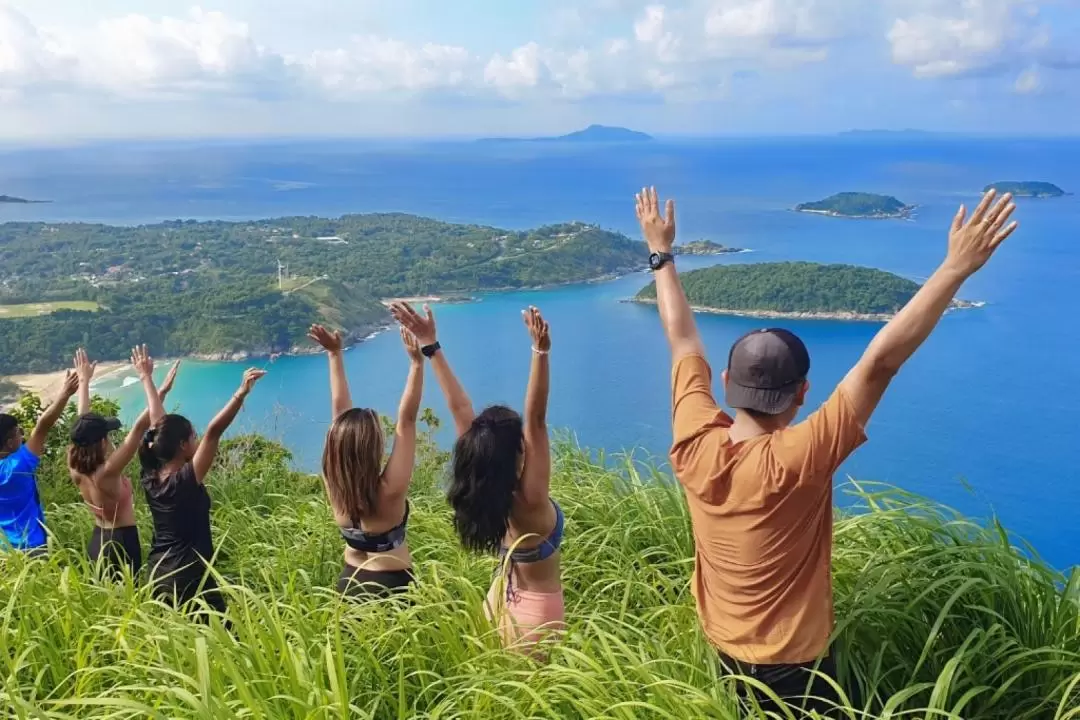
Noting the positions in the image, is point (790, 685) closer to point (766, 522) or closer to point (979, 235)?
point (766, 522)

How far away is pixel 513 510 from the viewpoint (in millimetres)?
2211

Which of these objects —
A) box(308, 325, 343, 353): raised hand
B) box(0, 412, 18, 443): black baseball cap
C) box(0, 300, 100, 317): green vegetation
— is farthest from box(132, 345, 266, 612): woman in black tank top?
box(0, 300, 100, 317): green vegetation

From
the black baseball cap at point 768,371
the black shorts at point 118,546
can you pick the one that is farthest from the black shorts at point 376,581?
the black baseball cap at point 768,371

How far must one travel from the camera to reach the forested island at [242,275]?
41.0 metres

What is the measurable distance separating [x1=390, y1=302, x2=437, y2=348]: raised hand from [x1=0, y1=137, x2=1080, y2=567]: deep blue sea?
5.37 feet

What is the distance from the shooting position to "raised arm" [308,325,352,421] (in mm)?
3174

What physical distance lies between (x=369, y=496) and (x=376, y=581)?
0.28 m

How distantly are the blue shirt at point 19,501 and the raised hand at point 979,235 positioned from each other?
3299 mm

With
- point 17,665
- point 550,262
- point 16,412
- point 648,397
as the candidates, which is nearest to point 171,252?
point 550,262

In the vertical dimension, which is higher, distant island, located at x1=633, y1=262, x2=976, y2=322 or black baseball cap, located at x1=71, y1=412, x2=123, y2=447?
black baseball cap, located at x1=71, y1=412, x2=123, y2=447

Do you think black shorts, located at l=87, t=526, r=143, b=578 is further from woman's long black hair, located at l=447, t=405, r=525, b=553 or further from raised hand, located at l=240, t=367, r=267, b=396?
woman's long black hair, located at l=447, t=405, r=525, b=553

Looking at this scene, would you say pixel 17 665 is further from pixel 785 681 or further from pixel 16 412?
pixel 16 412

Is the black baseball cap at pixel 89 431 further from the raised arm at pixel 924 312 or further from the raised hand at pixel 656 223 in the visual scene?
the raised arm at pixel 924 312

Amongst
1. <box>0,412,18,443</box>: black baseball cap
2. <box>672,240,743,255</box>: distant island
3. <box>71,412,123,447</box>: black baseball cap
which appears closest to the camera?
<box>71,412,123,447</box>: black baseball cap
